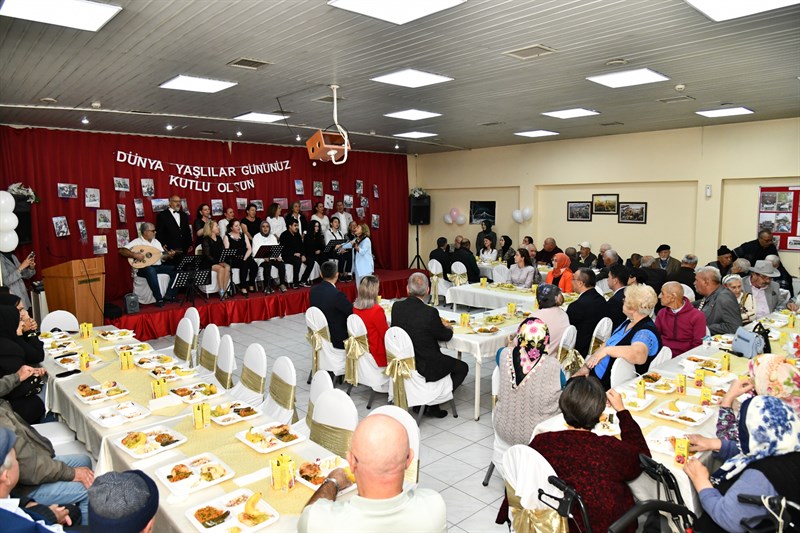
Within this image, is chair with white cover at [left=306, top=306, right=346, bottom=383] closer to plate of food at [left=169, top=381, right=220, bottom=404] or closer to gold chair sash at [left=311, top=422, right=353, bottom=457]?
plate of food at [left=169, top=381, right=220, bottom=404]

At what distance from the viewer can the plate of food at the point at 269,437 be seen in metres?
2.98

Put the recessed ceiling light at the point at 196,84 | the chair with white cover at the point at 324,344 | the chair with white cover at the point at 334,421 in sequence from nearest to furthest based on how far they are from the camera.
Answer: the chair with white cover at the point at 334,421
the recessed ceiling light at the point at 196,84
the chair with white cover at the point at 324,344

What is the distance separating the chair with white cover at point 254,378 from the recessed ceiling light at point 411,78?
309cm

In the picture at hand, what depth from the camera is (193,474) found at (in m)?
2.68

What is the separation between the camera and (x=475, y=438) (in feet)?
16.5

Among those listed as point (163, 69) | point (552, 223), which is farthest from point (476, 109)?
point (552, 223)

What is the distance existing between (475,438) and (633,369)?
1588 millimetres

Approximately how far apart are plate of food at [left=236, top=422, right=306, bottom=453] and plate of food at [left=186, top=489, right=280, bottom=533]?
18.9 inches

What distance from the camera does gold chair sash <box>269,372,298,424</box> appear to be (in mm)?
4004

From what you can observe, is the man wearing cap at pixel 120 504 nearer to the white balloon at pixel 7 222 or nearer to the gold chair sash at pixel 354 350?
the gold chair sash at pixel 354 350

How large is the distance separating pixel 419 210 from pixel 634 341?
1095 cm

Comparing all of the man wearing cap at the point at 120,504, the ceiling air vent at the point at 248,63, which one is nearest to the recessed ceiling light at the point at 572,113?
the ceiling air vent at the point at 248,63

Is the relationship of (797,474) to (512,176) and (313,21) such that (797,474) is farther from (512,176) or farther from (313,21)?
(512,176)

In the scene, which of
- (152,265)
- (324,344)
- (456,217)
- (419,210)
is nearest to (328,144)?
(324,344)
